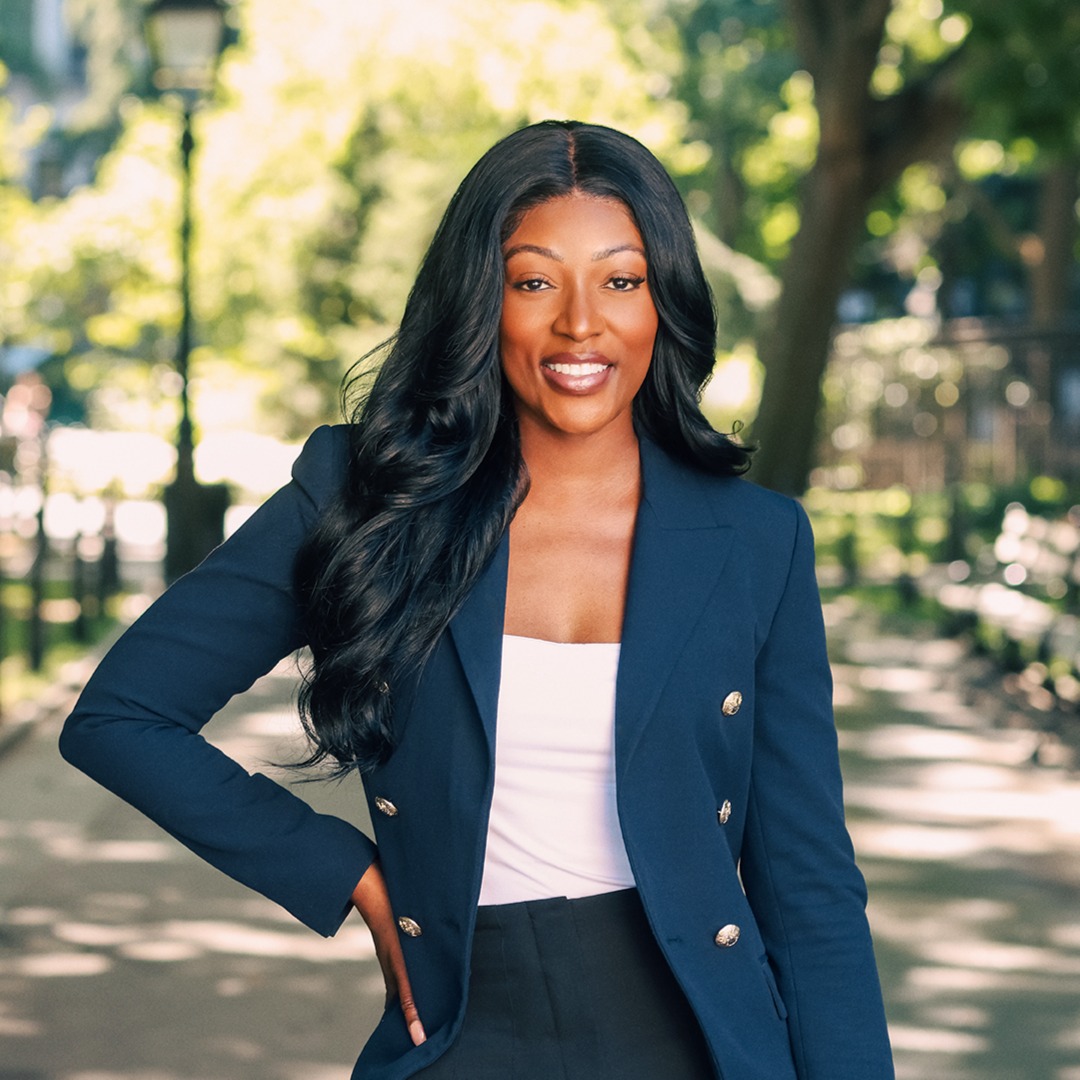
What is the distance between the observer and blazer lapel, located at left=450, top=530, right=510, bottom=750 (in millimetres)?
2260

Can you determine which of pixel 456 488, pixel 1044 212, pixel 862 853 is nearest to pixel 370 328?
pixel 1044 212

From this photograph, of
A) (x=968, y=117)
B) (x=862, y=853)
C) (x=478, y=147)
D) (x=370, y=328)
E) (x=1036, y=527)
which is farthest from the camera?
(x=370, y=328)

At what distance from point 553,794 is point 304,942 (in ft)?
15.9

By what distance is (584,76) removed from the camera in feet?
120

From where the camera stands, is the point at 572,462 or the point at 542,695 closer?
the point at 542,695

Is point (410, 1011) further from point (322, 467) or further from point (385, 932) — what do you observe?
point (322, 467)

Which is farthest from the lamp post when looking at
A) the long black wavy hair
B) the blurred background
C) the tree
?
the long black wavy hair

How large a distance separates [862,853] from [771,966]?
239 inches

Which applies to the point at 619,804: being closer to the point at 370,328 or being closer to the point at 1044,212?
the point at 1044,212

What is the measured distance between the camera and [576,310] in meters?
2.36

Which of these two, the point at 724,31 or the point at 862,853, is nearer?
the point at 862,853

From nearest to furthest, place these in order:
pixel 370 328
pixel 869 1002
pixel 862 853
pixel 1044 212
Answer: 1. pixel 869 1002
2. pixel 862 853
3. pixel 1044 212
4. pixel 370 328

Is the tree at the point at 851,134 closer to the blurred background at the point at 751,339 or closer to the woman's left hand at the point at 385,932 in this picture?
the blurred background at the point at 751,339

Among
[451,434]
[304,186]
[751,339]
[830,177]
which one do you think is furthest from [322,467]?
[304,186]
